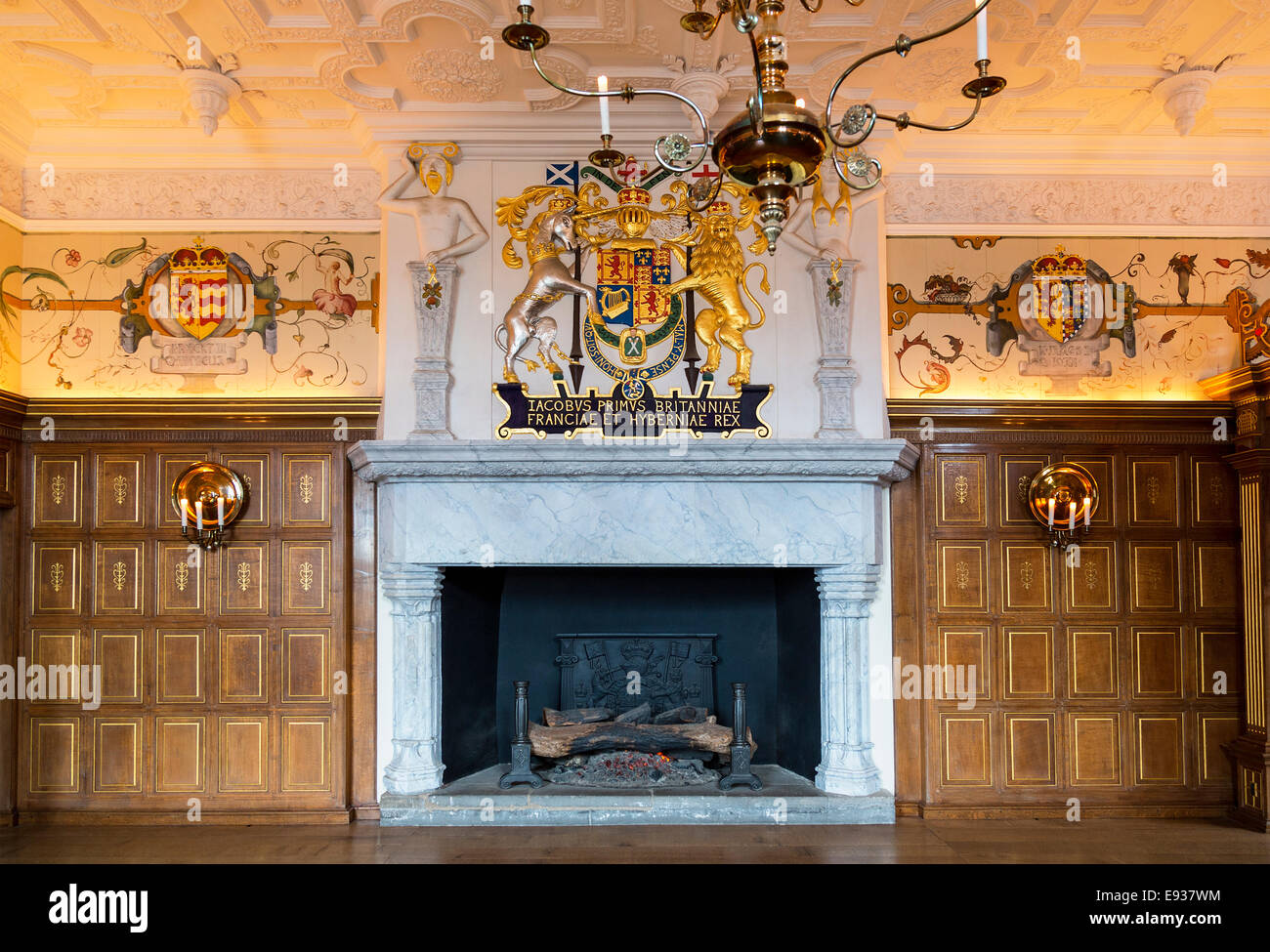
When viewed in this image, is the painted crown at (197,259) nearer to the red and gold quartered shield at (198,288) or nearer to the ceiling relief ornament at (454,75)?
the red and gold quartered shield at (198,288)

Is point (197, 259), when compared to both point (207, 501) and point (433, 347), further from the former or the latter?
point (433, 347)

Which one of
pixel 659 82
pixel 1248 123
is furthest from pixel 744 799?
pixel 1248 123

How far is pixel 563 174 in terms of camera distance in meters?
5.57

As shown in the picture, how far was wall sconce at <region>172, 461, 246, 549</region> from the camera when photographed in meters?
5.38

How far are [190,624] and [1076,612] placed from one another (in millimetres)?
5272

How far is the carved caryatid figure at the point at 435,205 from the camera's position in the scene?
550 centimetres

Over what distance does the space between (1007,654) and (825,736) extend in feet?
3.95

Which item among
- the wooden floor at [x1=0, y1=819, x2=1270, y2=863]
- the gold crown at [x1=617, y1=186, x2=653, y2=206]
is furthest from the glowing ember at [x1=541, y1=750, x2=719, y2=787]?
the gold crown at [x1=617, y1=186, x2=653, y2=206]

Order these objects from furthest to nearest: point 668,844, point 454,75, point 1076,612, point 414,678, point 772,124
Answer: point 1076,612
point 414,678
point 454,75
point 668,844
point 772,124

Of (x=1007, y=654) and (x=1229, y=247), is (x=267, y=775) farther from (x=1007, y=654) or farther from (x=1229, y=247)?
(x=1229, y=247)

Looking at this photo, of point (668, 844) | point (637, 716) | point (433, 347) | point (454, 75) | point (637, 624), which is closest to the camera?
point (668, 844)

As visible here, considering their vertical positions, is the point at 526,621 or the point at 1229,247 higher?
the point at 1229,247

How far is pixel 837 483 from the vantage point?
5.38 m

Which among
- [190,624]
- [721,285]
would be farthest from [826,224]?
[190,624]
